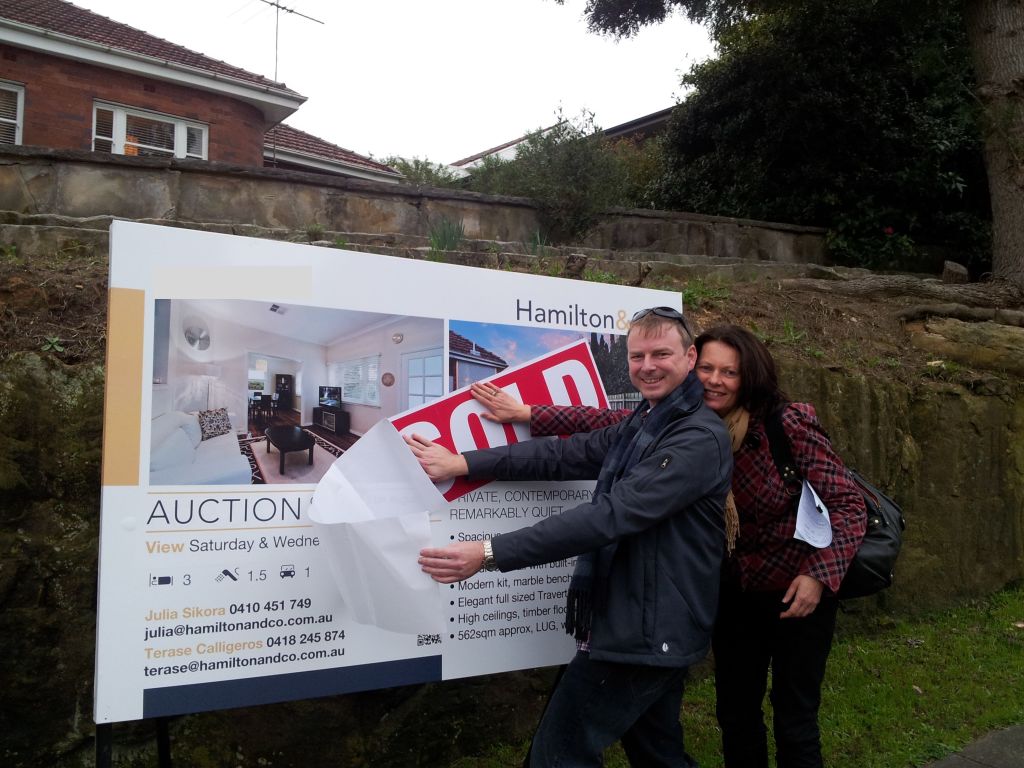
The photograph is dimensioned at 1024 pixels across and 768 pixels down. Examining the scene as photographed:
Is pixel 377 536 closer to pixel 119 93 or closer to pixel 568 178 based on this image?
pixel 568 178

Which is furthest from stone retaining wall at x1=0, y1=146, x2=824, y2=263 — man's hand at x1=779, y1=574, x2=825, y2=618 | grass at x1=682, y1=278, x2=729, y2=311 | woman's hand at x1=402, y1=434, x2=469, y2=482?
man's hand at x1=779, y1=574, x2=825, y2=618

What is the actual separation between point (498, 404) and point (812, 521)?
3.86ft

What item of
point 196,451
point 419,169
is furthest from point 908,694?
point 419,169

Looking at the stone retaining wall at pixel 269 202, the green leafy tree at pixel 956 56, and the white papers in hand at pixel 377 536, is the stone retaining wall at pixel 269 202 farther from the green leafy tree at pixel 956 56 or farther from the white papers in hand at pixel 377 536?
the white papers in hand at pixel 377 536

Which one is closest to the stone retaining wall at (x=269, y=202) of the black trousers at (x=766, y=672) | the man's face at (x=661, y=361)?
the man's face at (x=661, y=361)

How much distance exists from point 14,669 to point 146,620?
1170mm

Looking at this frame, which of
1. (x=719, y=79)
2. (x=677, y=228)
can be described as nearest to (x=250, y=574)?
(x=677, y=228)

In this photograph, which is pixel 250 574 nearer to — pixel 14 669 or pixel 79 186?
pixel 14 669

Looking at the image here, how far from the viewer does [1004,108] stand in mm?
8281

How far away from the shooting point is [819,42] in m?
10.8

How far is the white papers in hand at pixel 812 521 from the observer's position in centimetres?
261

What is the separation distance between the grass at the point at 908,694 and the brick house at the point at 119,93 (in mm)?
12180

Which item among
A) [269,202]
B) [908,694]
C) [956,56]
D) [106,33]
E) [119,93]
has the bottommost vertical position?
[908,694]

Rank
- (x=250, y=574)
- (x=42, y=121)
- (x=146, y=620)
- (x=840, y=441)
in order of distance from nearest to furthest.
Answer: (x=146, y=620), (x=250, y=574), (x=840, y=441), (x=42, y=121)
